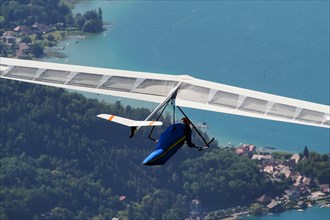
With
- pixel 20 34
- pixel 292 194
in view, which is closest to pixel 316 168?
pixel 292 194

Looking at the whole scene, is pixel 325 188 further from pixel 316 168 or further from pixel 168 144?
pixel 168 144

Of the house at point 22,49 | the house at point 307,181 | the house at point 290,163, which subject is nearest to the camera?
the house at point 307,181

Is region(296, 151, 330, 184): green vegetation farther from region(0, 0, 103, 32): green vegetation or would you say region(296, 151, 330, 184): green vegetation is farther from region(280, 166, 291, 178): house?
region(0, 0, 103, 32): green vegetation

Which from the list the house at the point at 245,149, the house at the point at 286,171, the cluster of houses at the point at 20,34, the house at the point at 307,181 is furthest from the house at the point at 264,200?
the cluster of houses at the point at 20,34

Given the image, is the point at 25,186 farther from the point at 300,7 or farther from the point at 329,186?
the point at 300,7

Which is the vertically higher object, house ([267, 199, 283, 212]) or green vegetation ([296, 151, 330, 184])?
green vegetation ([296, 151, 330, 184])

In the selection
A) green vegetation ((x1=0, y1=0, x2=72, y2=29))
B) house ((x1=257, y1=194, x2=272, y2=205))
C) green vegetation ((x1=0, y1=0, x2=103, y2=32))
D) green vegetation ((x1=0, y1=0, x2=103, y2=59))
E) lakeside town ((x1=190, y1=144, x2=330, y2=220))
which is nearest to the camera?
lakeside town ((x1=190, y1=144, x2=330, y2=220))

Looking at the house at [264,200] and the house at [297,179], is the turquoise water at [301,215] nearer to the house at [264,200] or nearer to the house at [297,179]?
the house at [264,200]

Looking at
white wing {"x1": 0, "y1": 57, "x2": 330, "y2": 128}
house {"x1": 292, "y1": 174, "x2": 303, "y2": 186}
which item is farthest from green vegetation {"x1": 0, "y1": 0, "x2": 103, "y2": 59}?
white wing {"x1": 0, "y1": 57, "x2": 330, "y2": 128}
